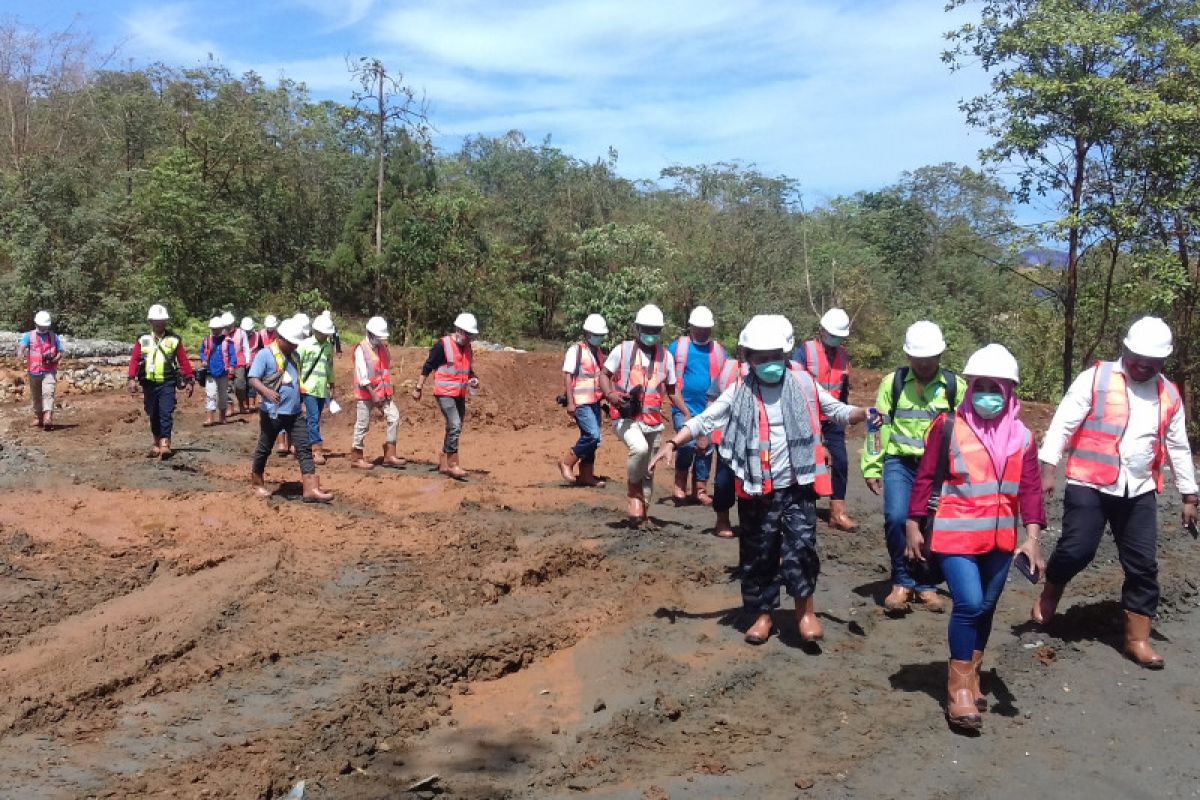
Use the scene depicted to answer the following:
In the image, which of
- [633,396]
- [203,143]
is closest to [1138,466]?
[633,396]

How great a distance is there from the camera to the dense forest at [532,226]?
12.9m

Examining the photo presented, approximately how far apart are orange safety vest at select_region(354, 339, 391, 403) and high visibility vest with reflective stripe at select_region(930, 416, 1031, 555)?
730cm

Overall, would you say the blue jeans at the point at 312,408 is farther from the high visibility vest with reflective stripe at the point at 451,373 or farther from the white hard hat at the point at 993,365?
the white hard hat at the point at 993,365

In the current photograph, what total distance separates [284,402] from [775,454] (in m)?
5.39

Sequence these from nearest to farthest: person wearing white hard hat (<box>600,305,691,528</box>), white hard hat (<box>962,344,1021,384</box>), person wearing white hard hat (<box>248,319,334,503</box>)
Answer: white hard hat (<box>962,344,1021,384</box>) → person wearing white hard hat (<box>600,305,691,528</box>) → person wearing white hard hat (<box>248,319,334,503</box>)

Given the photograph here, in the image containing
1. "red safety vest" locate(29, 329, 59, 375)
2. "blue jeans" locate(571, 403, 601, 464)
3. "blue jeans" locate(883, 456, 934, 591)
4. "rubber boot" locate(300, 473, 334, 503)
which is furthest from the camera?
"red safety vest" locate(29, 329, 59, 375)

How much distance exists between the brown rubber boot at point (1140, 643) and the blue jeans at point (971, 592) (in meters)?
1.46

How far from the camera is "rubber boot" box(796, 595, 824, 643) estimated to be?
17.9 feet

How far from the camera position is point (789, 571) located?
536 centimetres

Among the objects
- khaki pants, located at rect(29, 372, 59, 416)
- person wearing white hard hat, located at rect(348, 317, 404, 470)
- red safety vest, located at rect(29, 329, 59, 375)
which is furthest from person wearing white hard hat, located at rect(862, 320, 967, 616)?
khaki pants, located at rect(29, 372, 59, 416)

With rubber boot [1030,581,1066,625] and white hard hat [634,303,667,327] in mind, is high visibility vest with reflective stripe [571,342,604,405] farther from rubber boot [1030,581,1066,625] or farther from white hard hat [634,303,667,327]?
rubber boot [1030,581,1066,625]

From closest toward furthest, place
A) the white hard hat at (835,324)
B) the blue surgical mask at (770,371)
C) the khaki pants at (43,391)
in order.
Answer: the blue surgical mask at (770,371) < the white hard hat at (835,324) < the khaki pants at (43,391)

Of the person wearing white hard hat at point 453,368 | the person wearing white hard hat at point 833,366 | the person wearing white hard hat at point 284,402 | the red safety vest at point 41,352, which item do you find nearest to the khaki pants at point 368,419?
the person wearing white hard hat at point 453,368

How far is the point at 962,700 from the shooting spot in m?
4.54
